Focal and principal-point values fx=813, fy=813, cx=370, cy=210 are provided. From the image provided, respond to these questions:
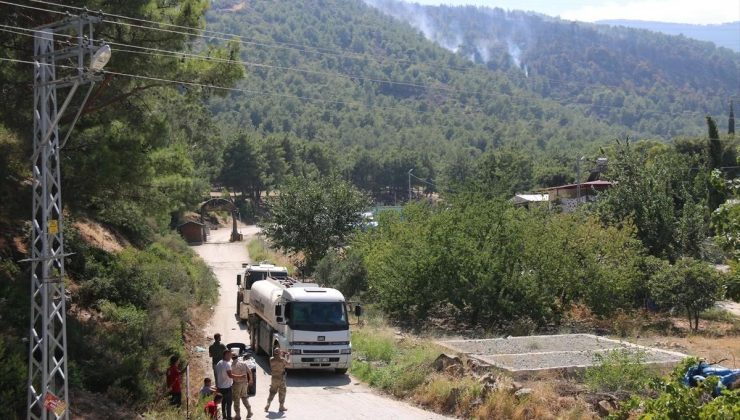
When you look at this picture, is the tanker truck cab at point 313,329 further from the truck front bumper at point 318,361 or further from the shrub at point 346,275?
the shrub at point 346,275

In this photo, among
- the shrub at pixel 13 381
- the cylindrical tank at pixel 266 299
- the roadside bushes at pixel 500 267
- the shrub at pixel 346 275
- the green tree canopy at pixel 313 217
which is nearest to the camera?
the shrub at pixel 13 381

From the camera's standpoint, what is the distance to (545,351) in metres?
24.5

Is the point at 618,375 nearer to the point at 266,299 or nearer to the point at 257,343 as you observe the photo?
the point at 266,299

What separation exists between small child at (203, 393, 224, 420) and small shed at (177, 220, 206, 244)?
56315mm

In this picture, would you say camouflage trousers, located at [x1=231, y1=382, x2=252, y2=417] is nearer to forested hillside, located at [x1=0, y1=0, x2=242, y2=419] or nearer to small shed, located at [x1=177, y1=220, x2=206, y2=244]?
forested hillside, located at [x1=0, y1=0, x2=242, y2=419]

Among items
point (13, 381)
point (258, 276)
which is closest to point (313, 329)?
point (13, 381)

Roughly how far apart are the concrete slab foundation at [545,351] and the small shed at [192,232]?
48485 millimetres

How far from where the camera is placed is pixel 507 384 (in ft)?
61.1

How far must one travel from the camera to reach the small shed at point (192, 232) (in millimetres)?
71625

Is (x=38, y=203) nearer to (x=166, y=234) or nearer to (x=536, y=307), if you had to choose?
(x=536, y=307)

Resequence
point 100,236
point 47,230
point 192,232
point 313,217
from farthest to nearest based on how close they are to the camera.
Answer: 1. point 192,232
2. point 313,217
3. point 100,236
4. point 47,230

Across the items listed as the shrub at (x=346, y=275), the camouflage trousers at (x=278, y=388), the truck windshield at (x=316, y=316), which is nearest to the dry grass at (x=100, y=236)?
the shrub at (x=346, y=275)

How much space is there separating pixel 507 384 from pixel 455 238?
1484cm

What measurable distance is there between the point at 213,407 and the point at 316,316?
6518 mm
